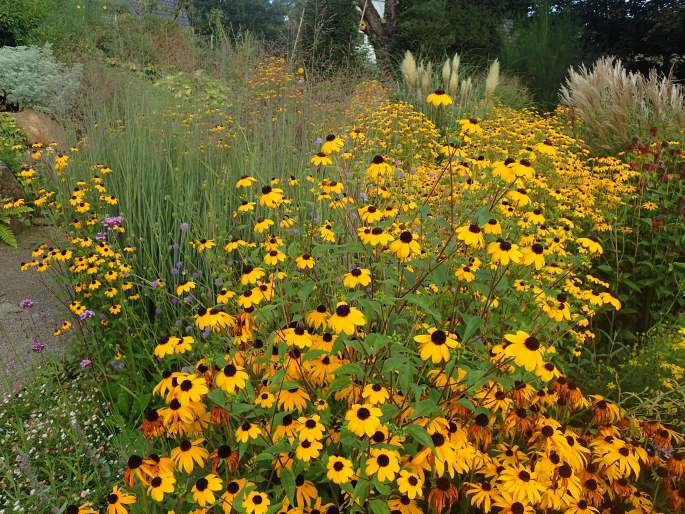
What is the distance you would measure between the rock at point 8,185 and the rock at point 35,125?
1202 mm

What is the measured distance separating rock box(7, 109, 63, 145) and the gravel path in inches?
85.3

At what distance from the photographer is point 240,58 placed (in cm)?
487

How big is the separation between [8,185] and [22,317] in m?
2.22

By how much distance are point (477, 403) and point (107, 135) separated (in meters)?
3.65

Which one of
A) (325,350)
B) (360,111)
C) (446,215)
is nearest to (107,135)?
(360,111)

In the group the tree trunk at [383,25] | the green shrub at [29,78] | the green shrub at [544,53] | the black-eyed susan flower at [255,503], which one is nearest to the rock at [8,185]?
the green shrub at [29,78]

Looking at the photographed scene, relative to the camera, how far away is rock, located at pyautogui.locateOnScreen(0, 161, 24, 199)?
501cm

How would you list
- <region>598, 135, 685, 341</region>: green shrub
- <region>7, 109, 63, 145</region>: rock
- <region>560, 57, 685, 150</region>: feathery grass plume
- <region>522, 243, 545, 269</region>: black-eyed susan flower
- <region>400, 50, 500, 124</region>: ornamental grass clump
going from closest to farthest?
<region>522, 243, 545, 269</region>: black-eyed susan flower < <region>598, 135, 685, 341</region>: green shrub < <region>560, 57, 685, 150</region>: feathery grass plume < <region>7, 109, 63, 145</region>: rock < <region>400, 50, 500, 124</region>: ornamental grass clump

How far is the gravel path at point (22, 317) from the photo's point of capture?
2938 mm

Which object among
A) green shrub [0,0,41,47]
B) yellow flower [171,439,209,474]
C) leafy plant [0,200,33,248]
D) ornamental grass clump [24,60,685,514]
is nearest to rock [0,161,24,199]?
leafy plant [0,200,33,248]

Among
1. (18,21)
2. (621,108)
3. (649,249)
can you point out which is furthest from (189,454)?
(18,21)

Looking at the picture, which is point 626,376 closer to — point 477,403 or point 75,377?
point 477,403

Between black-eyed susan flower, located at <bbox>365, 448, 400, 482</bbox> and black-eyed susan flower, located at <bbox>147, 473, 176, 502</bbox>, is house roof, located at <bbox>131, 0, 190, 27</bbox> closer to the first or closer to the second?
black-eyed susan flower, located at <bbox>147, 473, 176, 502</bbox>

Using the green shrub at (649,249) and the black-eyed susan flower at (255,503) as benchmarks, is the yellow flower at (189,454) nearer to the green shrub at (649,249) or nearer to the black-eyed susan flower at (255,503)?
the black-eyed susan flower at (255,503)
